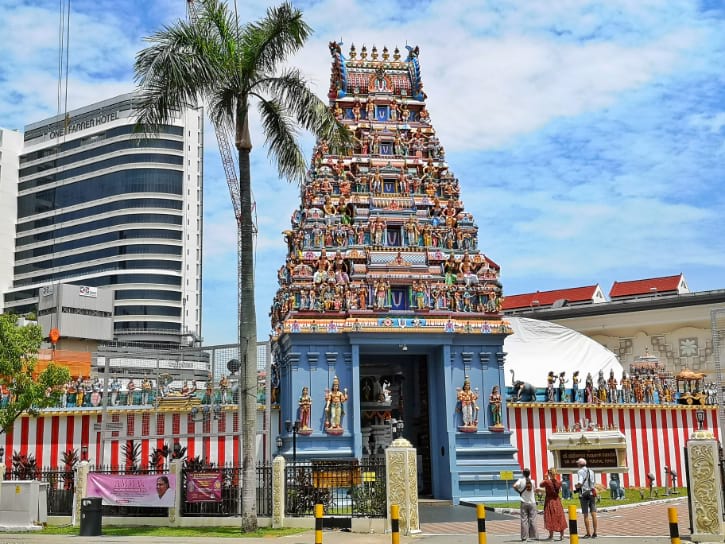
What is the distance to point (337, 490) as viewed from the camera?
23.2 metres

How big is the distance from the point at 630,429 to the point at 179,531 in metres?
21.0

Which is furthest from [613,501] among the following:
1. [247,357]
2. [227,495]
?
[247,357]

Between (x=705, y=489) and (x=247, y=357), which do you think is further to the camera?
(x=247, y=357)

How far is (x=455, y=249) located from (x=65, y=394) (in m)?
16.2

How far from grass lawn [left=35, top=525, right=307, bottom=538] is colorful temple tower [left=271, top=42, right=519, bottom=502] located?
7092 mm

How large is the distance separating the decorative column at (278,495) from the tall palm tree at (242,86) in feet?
3.30

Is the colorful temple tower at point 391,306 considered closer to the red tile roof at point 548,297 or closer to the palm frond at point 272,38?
the palm frond at point 272,38

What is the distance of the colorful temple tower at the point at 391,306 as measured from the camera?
101 feet

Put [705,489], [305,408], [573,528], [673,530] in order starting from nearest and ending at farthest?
[673,530] → [573,528] → [705,489] → [305,408]

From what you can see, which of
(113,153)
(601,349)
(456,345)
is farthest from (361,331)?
(113,153)

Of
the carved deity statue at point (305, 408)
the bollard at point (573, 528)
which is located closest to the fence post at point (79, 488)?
the carved deity statue at point (305, 408)

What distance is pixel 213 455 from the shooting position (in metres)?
32.4

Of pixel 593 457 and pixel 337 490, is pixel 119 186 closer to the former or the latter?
pixel 593 457

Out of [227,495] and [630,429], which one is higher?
[630,429]
